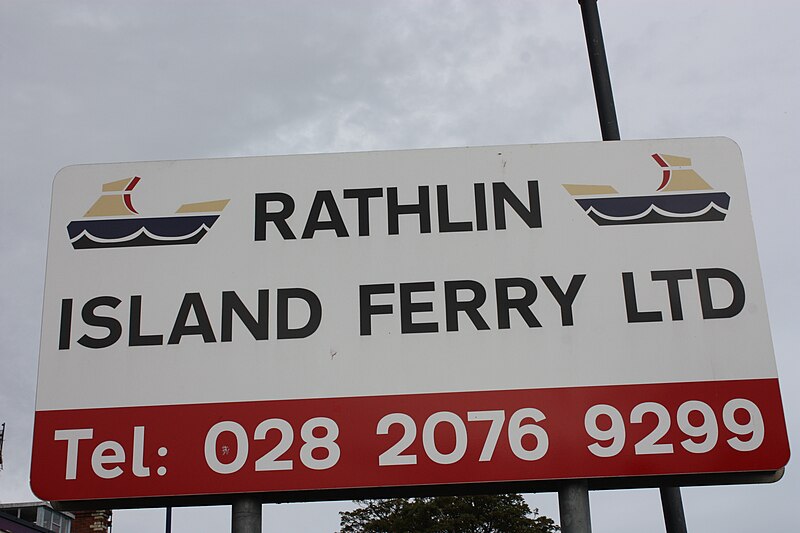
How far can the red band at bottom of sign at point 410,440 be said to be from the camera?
529 cm

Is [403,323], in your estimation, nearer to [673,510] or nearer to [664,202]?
[664,202]

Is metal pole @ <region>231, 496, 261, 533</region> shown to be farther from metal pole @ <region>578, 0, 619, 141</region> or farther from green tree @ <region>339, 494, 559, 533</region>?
green tree @ <region>339, 494, 559, 533</region>

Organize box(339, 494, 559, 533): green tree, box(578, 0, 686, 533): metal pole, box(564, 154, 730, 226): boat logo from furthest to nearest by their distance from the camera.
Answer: box(339, 494, 559, 533): green tree
box(578, 0, 686, 533): metal pole
box(564, 154, 730, 226): boat logo

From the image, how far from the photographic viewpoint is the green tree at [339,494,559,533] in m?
32.6

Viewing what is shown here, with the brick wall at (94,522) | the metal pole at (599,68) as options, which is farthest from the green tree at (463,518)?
the metal pole at (599,68)

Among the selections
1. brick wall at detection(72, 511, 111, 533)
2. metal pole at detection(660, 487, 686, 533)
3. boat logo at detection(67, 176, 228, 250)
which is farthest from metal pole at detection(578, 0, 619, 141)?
brick wall at detection(72, 511, 111, 533)

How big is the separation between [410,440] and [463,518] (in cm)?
2806

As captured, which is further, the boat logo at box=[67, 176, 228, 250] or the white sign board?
the boat logo at box=[67, 176, 228, 250]

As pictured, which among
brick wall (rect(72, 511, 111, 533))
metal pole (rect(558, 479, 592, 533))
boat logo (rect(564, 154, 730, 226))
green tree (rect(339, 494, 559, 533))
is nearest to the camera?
metal pole (rect(558, 479, 592, 533))

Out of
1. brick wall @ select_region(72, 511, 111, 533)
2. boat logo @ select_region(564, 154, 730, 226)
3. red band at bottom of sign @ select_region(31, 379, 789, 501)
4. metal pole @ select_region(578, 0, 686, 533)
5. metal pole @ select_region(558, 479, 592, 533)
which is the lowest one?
metal pole @ select_region(558, 479, 592, 533)

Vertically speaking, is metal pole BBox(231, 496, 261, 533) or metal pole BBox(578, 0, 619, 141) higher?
metal pole BBox(578, 0, 619, 141)

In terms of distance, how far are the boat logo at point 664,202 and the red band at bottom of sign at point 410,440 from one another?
36.6 inches

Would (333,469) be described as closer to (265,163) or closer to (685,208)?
(265,163)

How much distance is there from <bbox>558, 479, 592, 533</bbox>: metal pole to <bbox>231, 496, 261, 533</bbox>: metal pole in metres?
1.55
